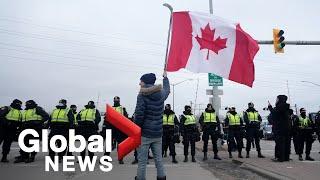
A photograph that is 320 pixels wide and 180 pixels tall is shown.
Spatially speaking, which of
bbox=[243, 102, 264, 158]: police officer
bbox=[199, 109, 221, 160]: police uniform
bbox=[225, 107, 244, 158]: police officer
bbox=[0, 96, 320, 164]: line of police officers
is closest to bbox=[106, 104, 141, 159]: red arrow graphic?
bbox=[0, 96, 320, 164]: line of police officers

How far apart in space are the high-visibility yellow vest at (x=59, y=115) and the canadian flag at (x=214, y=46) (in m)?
5.34

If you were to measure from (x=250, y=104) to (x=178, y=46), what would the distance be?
698cm

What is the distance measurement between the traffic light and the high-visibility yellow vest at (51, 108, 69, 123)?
29.7 feet

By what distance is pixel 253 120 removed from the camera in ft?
51.2

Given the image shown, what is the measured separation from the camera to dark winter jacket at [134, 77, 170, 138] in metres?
7.03

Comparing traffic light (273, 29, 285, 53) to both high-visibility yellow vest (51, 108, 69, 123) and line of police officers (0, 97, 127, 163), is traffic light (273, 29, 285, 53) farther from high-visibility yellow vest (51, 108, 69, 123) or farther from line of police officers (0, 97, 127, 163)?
high-visibility yellow vest (51, 108, 69, 123)

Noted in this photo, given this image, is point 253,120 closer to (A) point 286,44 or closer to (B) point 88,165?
(A) point 286,44

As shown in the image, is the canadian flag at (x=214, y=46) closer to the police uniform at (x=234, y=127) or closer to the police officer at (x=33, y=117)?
the police uniform at (x=234, y=127)

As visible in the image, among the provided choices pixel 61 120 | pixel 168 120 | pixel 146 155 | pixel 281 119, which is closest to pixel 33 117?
pixel 61 120

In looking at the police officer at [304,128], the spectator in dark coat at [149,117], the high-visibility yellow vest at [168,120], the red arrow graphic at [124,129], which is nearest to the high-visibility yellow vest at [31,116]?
the high-visibility yellow vest at [168,120]

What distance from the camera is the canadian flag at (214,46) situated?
9.93m

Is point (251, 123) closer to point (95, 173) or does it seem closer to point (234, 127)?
point (234, 127)

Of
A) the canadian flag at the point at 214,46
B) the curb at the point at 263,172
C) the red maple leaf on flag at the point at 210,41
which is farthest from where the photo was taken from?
the red maple leaf on flag at the point at 210,41

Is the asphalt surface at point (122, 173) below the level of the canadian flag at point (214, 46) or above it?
below
